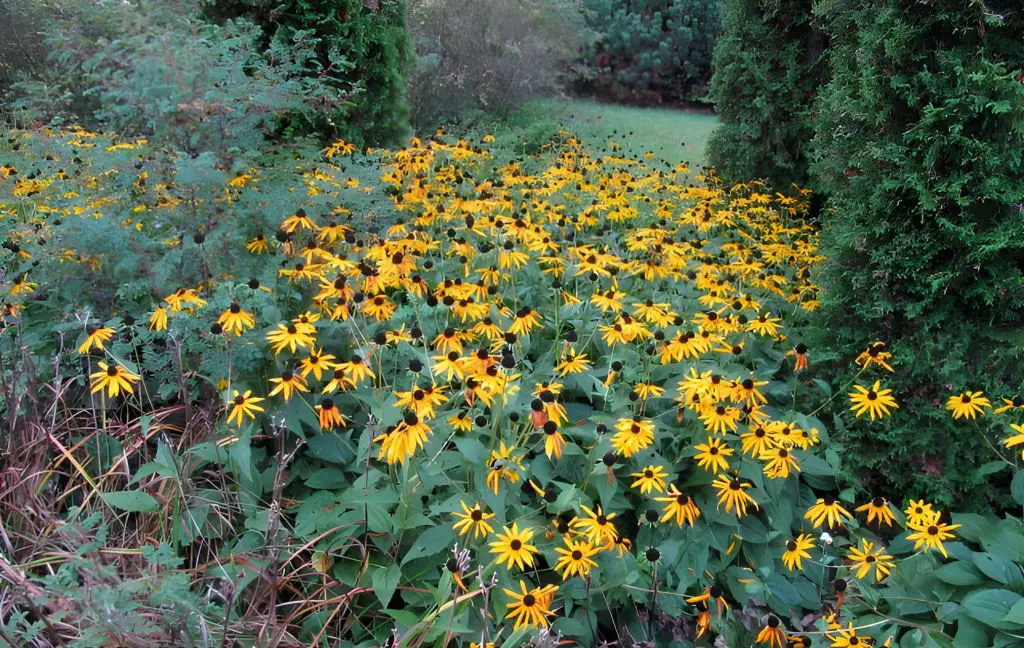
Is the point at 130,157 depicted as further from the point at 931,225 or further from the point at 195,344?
the point at 931,225

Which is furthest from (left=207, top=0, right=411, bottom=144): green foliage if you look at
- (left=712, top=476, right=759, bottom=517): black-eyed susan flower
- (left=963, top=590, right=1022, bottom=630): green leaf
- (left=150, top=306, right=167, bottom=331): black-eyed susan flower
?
(left=963, top=590, right=1022, bottom=630): green leaf

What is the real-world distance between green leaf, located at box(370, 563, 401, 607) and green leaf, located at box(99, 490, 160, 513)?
660 mm

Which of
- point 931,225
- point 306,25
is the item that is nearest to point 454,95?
point 306,25

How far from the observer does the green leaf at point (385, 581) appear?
1962 millimetres

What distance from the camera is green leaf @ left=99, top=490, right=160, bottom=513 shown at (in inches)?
81.0

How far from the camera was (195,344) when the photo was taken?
7.71 ft

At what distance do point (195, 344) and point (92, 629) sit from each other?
963 mm

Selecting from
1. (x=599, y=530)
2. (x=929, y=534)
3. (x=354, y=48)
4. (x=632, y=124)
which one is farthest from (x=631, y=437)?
(x=632, y=124)

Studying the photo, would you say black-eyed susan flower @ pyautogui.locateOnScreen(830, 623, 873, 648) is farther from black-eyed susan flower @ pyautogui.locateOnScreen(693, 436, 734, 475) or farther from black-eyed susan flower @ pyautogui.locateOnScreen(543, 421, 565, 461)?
black-eyed susan flower @ pyautogui.locateOnScreen(543, 421, 565, 461)

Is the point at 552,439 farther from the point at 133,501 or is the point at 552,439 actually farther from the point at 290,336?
the point at 133,501

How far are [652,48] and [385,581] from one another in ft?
54.2

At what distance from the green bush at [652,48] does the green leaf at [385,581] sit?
15.5m

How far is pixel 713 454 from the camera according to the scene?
7.50ft

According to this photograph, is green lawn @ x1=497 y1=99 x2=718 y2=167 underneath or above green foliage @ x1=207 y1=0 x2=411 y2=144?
underneath
